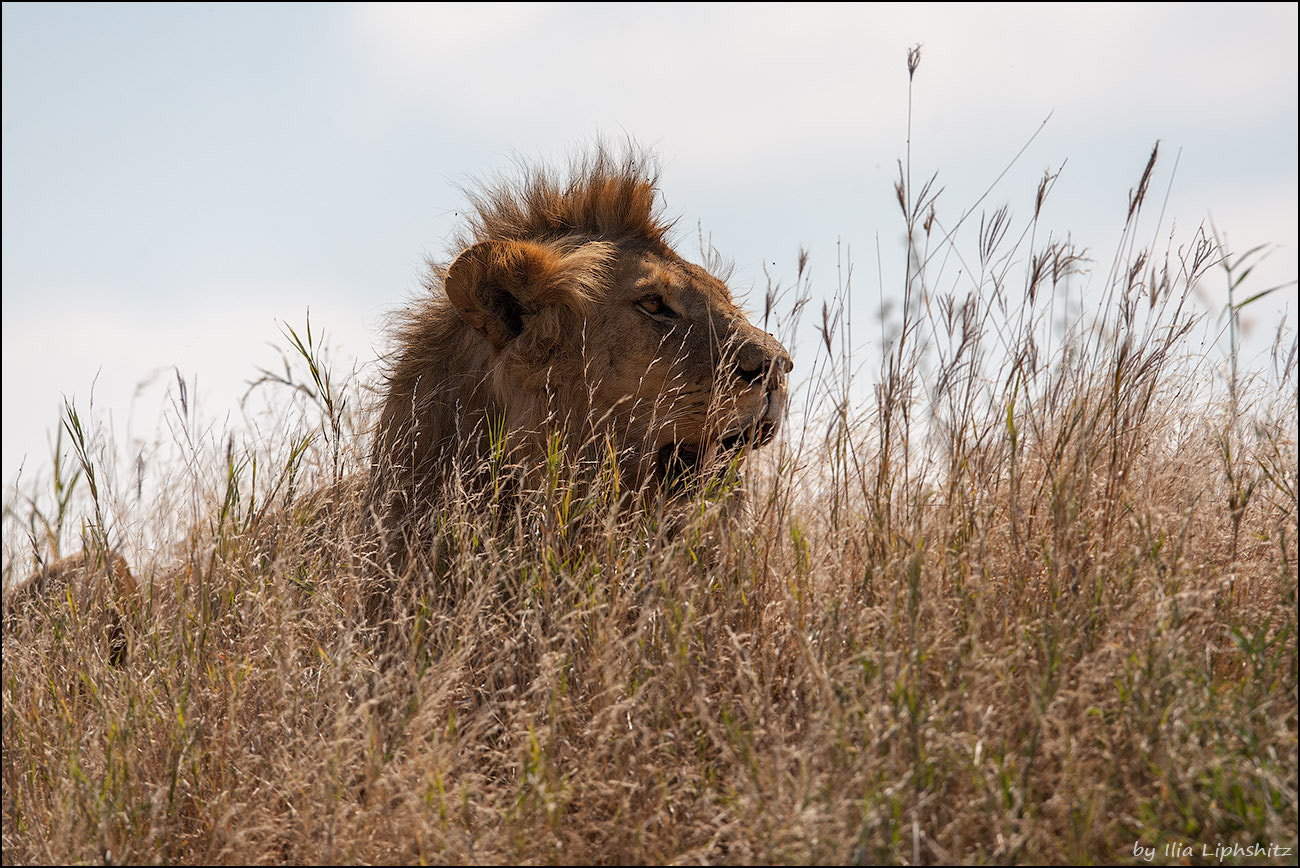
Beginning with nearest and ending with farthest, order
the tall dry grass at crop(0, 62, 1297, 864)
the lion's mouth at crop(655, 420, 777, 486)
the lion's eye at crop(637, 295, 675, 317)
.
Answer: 1. the tall dry grass at crop(0, 62, 1297, 864)
2. the lion's mouth at crop(655, 420, 777, 486)
3. the lion's eye at crop(637, 295, 675, 317)

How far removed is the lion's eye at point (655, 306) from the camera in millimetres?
3863

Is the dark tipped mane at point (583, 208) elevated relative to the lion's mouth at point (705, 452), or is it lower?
elevated

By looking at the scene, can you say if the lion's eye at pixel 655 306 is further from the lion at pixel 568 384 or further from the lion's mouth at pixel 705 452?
the lion's mouth at pixel 705 452

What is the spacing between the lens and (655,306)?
3879 millimetres

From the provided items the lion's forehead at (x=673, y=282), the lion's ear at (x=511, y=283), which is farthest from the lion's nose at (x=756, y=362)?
the lion's ear at (x=511, y=283)

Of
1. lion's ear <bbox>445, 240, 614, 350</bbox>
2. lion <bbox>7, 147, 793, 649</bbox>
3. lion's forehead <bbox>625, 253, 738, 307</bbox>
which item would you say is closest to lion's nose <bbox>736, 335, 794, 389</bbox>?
lion <bbox>7, 147, 793, 649</bbox>

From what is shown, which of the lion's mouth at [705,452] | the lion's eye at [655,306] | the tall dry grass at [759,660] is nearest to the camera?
the tall dry grass at [759,660]

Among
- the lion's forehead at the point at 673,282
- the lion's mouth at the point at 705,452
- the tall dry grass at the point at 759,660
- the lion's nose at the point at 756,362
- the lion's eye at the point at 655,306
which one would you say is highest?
the lion's forehead at the point at 673,282

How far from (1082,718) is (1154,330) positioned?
1801mm

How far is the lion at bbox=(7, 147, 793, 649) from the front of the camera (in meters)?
3.66

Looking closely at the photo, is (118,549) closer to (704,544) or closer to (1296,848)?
(704,544)

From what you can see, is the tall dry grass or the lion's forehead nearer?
the tall dry grass

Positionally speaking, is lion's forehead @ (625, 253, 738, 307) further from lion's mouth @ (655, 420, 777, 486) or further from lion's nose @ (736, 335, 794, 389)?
lion's mouth @ (655, 420, 777, 486)

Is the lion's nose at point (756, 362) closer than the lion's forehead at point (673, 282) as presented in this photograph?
Yes
